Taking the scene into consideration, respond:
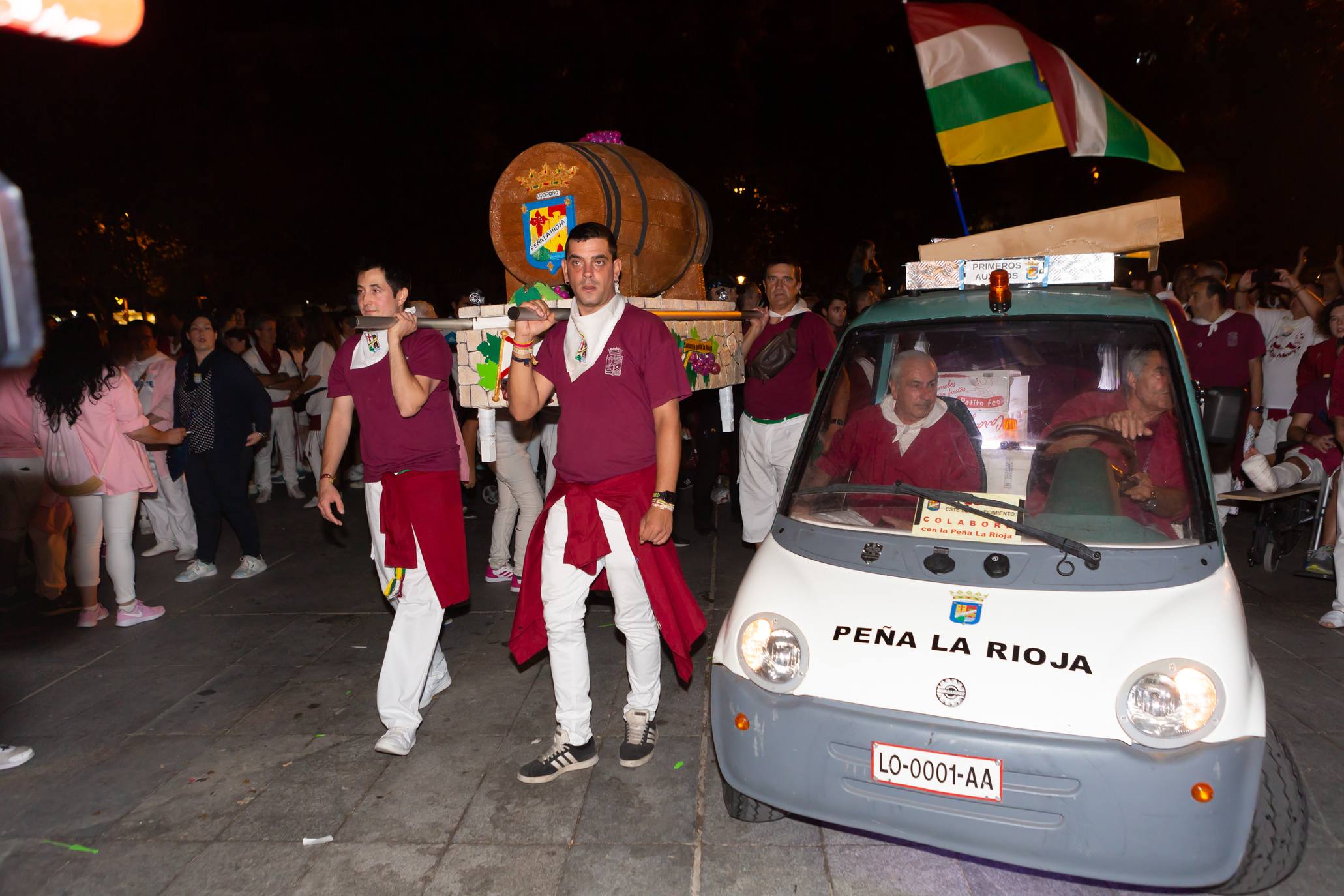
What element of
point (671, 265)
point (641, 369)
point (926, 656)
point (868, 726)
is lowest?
point (868, 726)

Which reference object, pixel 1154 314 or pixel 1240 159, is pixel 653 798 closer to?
pixel 1154 314

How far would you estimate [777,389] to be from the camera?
19.9 feet

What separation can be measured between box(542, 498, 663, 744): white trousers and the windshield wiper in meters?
0.77

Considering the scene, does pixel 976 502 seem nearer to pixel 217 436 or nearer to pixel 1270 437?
pixel 217 436

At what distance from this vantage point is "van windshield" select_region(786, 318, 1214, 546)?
3.07 metres

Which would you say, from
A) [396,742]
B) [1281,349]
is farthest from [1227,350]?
[396,742]

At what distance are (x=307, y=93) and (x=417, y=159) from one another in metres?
2.45

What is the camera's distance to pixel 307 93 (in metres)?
17.7

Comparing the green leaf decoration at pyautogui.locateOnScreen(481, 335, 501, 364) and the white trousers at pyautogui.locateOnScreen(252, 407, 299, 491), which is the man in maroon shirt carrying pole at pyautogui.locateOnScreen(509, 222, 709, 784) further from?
the white trousers at pyautogui.locateOnScreen(252, 407, 299, 491)

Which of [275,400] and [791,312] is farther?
[275,400]

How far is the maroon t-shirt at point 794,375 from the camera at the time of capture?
605 centimetres

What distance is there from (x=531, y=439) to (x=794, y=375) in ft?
5.95

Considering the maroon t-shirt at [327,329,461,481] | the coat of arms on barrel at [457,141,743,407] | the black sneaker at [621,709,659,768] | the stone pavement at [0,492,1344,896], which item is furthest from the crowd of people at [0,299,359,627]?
the black sneaker at [621,709,659,768]

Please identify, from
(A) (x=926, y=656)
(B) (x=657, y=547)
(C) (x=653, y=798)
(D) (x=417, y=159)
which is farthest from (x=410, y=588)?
(D) (x=417, y=159)
